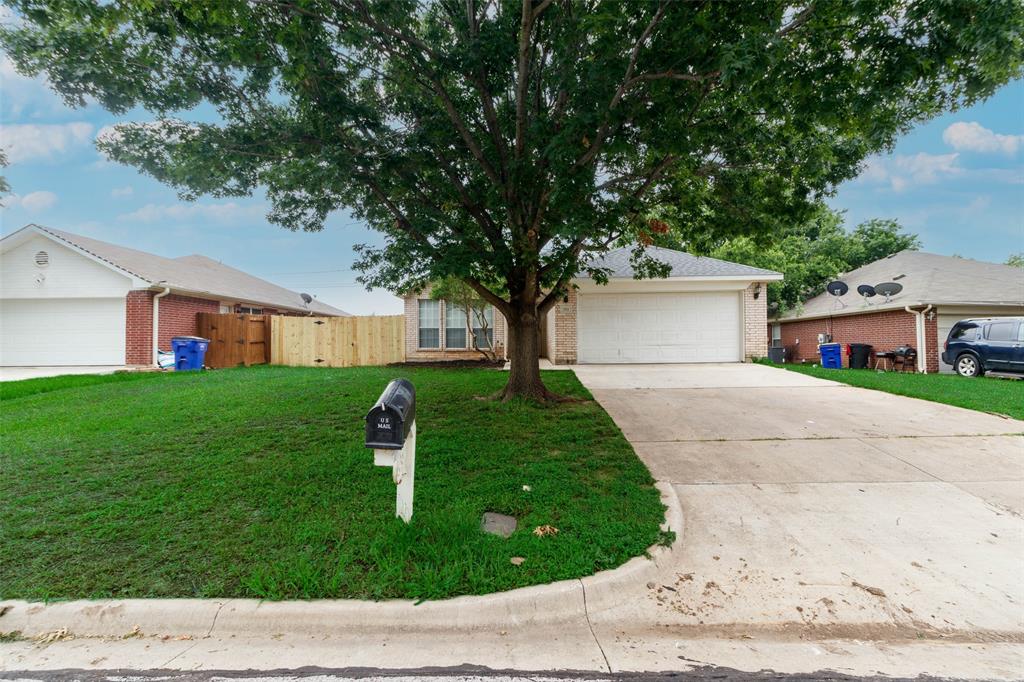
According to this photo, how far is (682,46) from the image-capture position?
14.5 feet

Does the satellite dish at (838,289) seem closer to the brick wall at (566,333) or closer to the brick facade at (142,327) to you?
the brick wall at (566,333)

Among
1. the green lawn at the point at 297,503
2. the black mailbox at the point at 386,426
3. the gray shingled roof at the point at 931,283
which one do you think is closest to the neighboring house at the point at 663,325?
the gray shingled roof at the point at 931,283

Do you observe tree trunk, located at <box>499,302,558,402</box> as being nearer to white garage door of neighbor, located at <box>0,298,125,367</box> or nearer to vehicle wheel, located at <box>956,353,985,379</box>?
vehicle wheel, located at <box>956,353,985,379</box>

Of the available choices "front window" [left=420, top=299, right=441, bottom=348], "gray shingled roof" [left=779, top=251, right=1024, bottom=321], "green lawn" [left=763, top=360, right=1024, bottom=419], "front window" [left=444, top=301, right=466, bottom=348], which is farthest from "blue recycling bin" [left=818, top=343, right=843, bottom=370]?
"front window" [left=420, top=299, right=441, bottom=348]

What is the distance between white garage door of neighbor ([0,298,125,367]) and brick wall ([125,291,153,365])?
1.22 ft

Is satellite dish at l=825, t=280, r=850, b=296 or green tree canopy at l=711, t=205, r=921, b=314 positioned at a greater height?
green tree canopy at l=711, t=205, r=921, b=314

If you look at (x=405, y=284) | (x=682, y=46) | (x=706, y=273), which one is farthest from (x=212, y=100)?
(x=706, y=273)

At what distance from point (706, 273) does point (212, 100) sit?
486 inches

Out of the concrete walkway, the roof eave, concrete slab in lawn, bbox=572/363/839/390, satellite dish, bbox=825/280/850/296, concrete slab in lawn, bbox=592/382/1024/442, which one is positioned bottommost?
the concrete walkway

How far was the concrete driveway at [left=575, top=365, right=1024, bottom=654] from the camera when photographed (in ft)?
8.59

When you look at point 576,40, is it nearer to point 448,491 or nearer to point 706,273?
point 448,491

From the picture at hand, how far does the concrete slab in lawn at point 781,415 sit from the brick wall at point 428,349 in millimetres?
6570

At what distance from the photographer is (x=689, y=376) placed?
424 inches

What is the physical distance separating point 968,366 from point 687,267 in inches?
304
